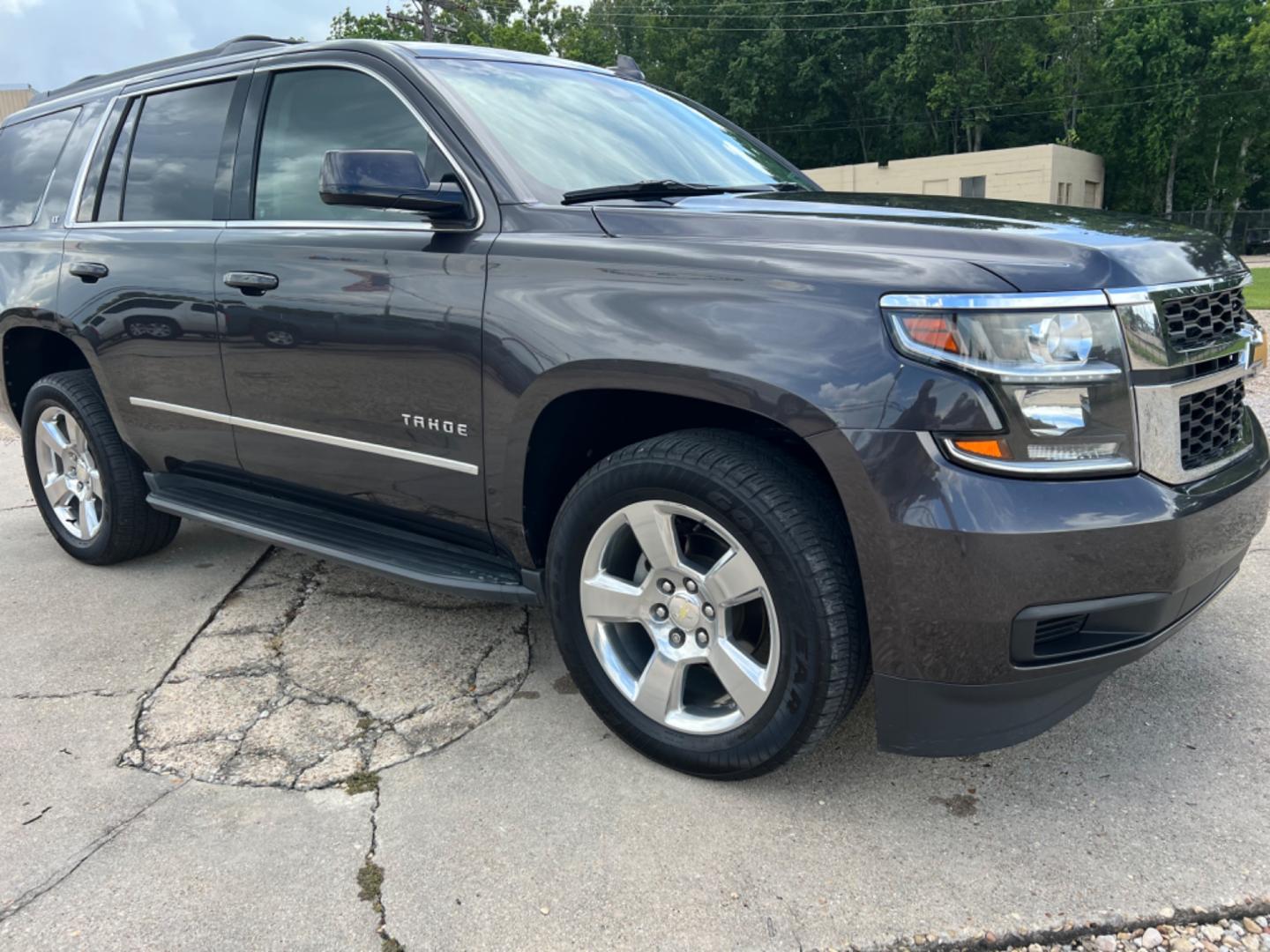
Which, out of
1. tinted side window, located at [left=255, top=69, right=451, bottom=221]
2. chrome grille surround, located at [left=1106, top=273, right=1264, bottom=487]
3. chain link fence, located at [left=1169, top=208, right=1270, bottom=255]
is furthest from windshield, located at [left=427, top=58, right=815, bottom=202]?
chain link fence, located at [left=1169, top=208, right=1270, bottom=255]

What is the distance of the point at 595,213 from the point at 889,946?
1.80 m

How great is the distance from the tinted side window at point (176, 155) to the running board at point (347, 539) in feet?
3.29

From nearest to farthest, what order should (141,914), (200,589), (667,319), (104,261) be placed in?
(141,914), (667,319), (104,261), (200,589)

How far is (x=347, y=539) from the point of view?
3.10 m

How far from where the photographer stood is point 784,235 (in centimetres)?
227

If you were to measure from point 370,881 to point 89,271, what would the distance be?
2.74 metres

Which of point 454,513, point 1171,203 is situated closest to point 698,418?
point 454,513

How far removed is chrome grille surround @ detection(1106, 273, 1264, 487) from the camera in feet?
6.45

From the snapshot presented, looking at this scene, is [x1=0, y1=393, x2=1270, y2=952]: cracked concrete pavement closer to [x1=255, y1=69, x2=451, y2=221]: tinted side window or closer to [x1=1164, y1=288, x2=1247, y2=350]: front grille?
[x1=1164, y1=288, x2=1247, y2=350]: front grille

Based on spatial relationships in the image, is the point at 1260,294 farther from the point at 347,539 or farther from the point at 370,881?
the point at 370,881

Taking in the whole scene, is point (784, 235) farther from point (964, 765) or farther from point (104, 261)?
point (104, 261)

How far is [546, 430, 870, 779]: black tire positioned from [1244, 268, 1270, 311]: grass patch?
808cm

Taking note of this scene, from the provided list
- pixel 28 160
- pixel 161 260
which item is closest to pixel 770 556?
pixel 161 260

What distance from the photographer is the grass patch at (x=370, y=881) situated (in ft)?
6.93
